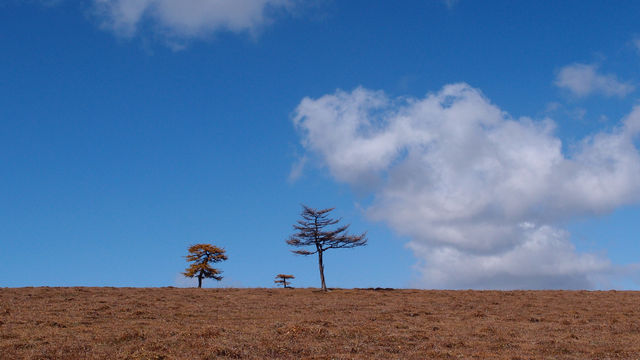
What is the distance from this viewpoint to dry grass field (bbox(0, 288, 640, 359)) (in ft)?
64.2

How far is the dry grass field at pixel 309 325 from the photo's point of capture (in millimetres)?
19562

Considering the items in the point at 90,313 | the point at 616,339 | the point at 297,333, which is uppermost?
the point at 90,313

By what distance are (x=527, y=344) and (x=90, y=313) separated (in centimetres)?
2248

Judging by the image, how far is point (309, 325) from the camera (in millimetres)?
24609

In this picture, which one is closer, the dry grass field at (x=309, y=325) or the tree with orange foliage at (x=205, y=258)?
the dry grass field at (x=309, y=325)

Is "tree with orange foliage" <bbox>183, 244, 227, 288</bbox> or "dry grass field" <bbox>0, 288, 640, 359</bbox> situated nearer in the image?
"dry grass field" <bbox>0, 288, 640, 359</bbox>

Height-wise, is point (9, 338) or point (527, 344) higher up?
point (9, 338)

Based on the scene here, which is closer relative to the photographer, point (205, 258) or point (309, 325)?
point (309, 325)

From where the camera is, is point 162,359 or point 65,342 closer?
point 162,359

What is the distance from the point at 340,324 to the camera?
26.0 metres

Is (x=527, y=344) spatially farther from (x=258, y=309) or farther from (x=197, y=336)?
(x=258, y=309)

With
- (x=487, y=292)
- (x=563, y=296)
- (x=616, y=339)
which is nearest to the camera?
(x=616, y=339)

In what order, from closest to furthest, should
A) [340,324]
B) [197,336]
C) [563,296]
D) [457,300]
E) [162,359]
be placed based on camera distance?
[162,359]
[197,336]
[340,324]
[457,300]
[563,296]

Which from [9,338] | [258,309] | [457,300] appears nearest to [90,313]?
[9,338]
